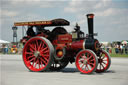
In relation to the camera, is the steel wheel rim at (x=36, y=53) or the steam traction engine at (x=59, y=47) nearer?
the steam traction engine at (x=59, y=47)

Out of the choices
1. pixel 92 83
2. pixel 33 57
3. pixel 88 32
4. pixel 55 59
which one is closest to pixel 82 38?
pixel 88 32

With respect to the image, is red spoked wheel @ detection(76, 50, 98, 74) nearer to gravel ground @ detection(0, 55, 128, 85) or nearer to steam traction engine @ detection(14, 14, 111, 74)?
steam traction engine @ detection(14, 14, 111, 74)

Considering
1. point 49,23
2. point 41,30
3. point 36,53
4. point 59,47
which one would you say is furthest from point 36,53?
point 49,23

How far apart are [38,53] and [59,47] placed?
0.98 m

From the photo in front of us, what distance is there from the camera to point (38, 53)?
1127cm

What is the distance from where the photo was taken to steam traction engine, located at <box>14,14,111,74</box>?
1041 centimetres

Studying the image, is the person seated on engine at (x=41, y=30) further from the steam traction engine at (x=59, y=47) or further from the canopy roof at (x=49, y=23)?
the canopy roof at (x=49, y=23)

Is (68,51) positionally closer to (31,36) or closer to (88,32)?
(88,32)

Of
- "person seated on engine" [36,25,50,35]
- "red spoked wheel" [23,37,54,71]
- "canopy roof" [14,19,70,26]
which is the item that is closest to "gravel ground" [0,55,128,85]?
"red spoked wheel" [23,37,54,71]

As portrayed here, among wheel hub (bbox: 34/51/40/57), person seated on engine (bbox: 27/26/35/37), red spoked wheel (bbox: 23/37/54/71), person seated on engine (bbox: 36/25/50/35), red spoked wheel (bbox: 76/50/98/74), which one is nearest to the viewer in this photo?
red spoked wheel (bbox: 76/50/98/74)

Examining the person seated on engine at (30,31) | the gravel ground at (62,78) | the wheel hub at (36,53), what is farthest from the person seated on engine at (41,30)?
the gravel ground at (62,78)

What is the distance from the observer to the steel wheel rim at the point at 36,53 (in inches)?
439

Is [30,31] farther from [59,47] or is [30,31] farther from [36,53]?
[59,47]

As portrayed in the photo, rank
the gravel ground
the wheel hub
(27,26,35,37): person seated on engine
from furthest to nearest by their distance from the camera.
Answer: (27,26,35,37): person seated on engine, the wheel hub, the gravel ground
